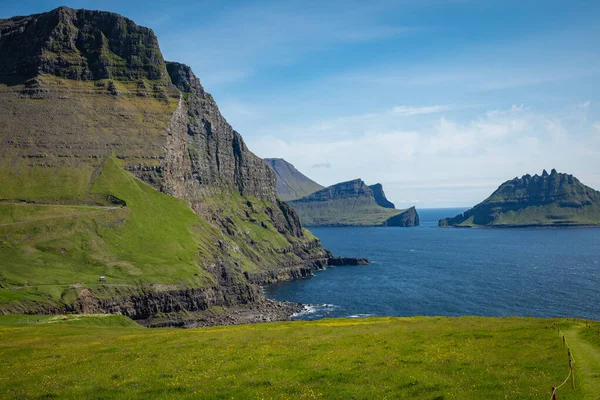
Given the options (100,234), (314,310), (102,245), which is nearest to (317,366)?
(314,310)

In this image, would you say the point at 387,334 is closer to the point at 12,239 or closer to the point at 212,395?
the point at 212,395

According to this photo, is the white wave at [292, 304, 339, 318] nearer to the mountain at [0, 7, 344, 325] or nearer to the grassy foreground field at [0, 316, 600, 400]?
the mountain at [0, 7, 344, 325]

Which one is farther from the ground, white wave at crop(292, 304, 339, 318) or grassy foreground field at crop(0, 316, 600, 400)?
grassy foreground field at crop(0, 316, 600, 400)

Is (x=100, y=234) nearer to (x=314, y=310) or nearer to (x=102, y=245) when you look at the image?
(x=102, y=245)

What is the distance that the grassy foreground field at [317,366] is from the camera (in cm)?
2516

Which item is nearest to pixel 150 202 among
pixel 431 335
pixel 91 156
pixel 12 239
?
pixel 91 156

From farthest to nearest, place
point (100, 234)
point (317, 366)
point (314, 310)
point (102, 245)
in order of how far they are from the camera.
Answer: point (314, 310)
point (100, 234)
point (102, 245)
point (317, 366)

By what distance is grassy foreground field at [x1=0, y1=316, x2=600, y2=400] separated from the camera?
25156 millimetres

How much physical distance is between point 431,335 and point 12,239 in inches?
4858

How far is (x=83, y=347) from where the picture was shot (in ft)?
136

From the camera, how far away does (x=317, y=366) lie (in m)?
30.3

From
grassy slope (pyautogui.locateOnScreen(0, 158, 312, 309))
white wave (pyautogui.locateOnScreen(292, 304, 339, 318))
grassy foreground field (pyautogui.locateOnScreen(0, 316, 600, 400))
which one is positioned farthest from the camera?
white wave (pyautogui.locateOnScreen(292, 304, 339, 318))

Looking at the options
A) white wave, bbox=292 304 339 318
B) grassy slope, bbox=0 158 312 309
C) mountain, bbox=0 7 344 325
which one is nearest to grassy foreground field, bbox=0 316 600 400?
mountain, bbox=0 7 344 325

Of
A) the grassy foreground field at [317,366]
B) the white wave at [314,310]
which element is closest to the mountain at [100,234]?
the white wave at [314,310]
